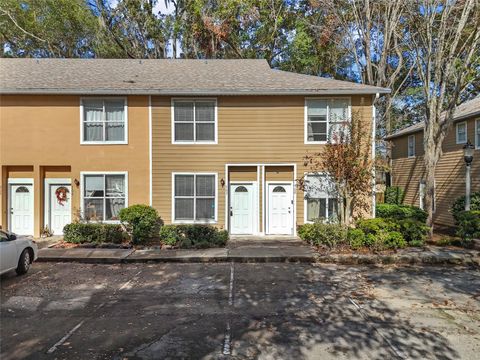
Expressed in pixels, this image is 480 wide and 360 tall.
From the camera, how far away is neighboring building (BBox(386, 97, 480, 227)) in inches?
582

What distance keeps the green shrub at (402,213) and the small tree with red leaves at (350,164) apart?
208 centimetres

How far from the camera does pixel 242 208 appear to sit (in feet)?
41.7

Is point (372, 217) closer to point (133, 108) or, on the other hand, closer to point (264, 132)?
point (264, 132)

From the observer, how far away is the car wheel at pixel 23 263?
317 inches

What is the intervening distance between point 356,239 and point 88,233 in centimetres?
885

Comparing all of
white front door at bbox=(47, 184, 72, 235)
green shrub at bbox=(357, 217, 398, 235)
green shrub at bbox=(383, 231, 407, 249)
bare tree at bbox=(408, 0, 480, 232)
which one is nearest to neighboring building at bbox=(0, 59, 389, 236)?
white front door at bbox=(47, 184, 72, 235)

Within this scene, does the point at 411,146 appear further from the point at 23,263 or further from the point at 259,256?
the point at 23,263

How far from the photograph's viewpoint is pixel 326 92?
39.7ft

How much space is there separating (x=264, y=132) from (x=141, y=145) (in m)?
4.57

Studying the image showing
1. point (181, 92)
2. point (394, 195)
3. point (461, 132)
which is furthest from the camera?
point (394, 195)

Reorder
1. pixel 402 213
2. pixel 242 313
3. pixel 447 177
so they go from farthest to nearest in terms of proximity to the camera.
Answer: pixel 447 177
pixel 402 213
pixel 242 313

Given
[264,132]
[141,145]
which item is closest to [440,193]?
[264,132]

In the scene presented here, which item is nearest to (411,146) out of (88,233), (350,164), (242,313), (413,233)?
(413,233)

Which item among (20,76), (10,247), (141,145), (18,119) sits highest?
(20,76)
